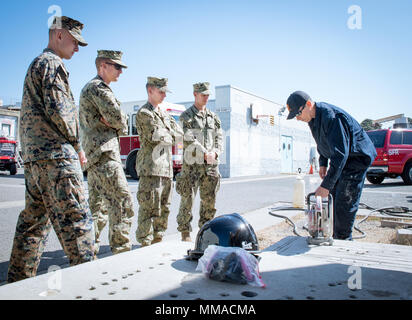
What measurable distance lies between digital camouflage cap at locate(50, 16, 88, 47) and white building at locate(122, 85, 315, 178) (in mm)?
15818

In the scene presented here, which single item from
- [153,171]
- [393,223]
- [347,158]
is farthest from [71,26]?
[393,223]

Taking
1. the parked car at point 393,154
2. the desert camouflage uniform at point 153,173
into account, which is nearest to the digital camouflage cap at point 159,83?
the desert camouflage uniform at point 153,173

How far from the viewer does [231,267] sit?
1729mm

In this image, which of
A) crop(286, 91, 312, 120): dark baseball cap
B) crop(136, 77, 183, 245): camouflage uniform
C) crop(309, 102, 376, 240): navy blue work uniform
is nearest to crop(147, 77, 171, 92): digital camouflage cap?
crop(136, 77, 183, 245): camouflage uniform

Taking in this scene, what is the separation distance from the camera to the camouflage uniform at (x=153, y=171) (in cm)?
392

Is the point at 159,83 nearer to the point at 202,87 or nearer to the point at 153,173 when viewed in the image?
the point at 202,87

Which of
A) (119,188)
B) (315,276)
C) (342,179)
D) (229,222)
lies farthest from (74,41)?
(342,179)

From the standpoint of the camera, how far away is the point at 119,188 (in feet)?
10.9

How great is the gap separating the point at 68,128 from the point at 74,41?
2.39ft

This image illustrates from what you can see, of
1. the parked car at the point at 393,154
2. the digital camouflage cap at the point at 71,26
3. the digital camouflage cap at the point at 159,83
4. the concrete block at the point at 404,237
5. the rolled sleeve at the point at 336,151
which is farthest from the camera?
the parked car at the point at 393,154

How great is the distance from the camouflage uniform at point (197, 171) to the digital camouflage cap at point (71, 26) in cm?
233

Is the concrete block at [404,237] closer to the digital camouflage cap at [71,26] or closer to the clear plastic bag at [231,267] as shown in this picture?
the clear plastic bag at [231,267]

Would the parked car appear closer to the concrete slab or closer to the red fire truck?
the concrete slab

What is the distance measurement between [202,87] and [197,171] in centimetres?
119
